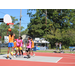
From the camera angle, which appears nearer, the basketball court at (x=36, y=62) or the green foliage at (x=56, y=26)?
the basketball court at (x=36, y=62)

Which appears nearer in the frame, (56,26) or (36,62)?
(36,62)

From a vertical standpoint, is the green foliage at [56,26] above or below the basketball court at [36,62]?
above

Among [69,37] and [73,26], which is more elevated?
[73,26]

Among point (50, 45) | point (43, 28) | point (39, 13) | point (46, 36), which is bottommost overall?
point (50, 45)

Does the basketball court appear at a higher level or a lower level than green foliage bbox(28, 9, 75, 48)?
lower

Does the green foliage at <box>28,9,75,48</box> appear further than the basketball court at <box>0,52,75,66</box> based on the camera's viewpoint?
Yes

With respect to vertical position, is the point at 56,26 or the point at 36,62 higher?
the point at 56,26

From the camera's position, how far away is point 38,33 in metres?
39.2

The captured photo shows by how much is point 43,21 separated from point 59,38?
7132 mm
